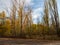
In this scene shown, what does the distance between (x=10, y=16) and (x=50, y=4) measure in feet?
6.76

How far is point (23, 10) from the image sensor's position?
23.8ft

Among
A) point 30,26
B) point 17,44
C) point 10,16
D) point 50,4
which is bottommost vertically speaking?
point 17,44

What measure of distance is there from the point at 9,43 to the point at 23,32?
3.96 feet

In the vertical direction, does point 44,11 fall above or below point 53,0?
below

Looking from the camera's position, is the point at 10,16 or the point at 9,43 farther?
the point at 10,16

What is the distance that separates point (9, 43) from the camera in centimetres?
593

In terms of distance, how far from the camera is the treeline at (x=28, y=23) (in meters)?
6.91

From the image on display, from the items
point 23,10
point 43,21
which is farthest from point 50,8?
point 23,10

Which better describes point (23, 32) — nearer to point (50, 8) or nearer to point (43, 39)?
point (43, 39)

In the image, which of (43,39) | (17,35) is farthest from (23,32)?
(43,39)

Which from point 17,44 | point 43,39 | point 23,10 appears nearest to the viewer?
point 17,44

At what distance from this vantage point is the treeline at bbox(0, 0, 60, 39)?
6914 mm

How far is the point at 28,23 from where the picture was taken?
714 centimetres

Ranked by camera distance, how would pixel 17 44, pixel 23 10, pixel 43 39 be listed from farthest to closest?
pixel 23 10 < pixel 43 39 < pixel 17 44
